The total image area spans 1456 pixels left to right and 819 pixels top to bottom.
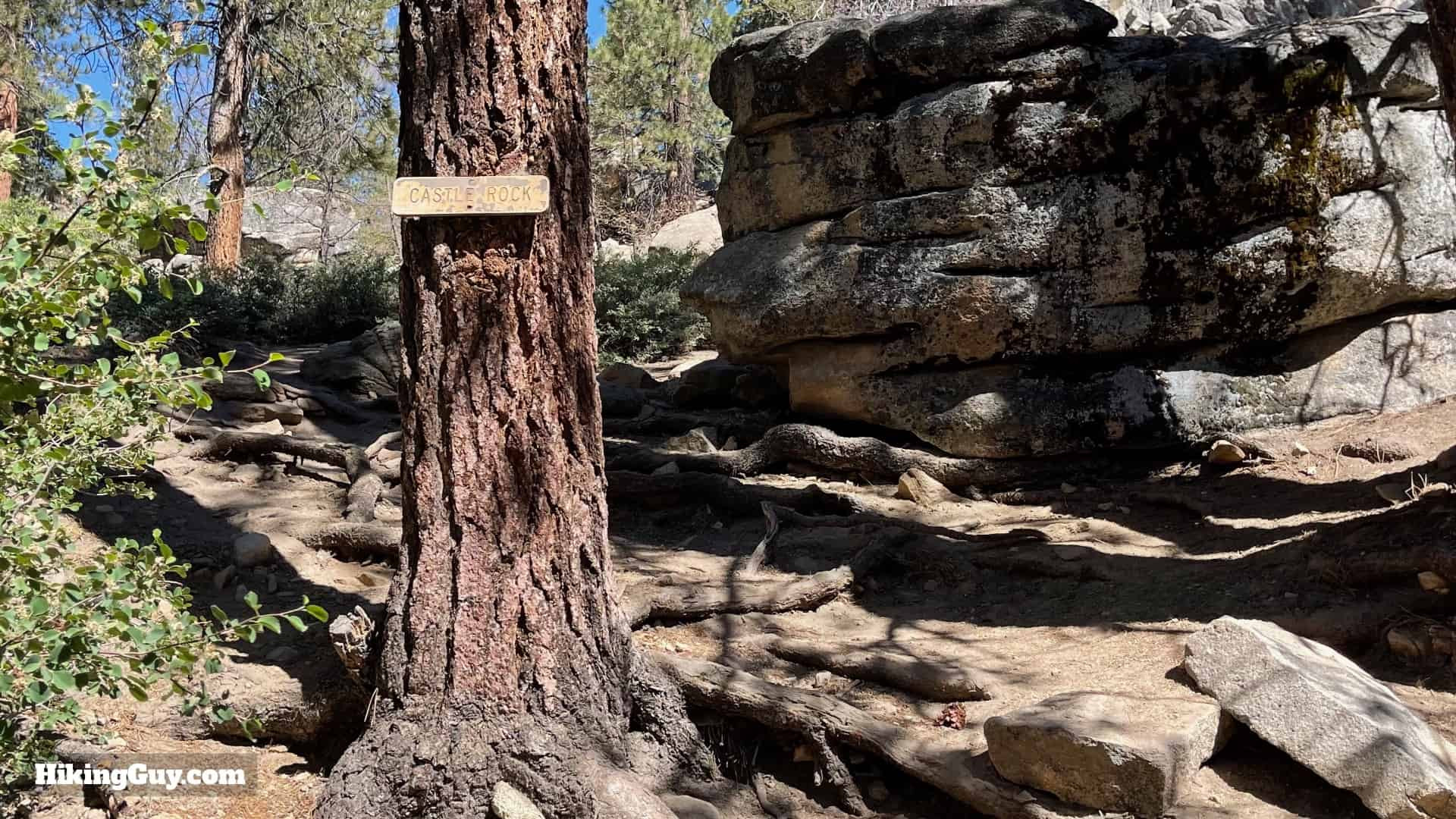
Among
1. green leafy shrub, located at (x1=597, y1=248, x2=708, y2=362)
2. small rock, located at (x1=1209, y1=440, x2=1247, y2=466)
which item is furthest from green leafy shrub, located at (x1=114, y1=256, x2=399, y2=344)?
small rock, located at (x1=1209, y1=440, x2=1247, y2=466)

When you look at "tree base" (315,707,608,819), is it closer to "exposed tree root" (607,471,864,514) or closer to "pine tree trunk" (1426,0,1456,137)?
"exposed tree root" (607,471,864,514)

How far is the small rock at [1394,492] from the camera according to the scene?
219 inches

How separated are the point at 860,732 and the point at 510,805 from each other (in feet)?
4.05

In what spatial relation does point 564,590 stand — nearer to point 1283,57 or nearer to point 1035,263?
point 1035,263

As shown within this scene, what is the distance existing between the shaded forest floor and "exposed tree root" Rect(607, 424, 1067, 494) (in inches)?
6.3

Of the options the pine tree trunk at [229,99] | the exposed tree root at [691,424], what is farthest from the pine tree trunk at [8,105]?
the exposed tree root at [691,424]

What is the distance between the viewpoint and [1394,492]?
561 cm

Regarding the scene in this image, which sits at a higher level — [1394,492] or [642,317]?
[642,317]

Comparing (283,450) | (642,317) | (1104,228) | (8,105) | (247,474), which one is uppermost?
(8,105)

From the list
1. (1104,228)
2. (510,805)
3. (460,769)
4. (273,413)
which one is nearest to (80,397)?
(460,769)

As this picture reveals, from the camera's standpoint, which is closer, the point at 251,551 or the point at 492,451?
the point at 492,451

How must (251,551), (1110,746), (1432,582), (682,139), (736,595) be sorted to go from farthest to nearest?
(682,139) → (736,595) → (251,551) → (1432,582) → (1110,746)

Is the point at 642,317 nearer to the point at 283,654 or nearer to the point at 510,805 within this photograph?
the point at 283,654

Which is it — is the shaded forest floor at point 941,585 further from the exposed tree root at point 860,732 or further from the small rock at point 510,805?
the small rock at point 510,805
